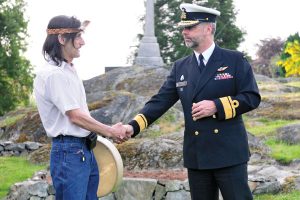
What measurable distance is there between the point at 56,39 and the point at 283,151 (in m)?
6.95

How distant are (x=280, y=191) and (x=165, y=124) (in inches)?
218

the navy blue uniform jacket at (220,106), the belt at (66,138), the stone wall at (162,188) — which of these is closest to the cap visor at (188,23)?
the navy blue uniform jacket at (220,106)

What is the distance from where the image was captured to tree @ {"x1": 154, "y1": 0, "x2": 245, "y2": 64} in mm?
35803

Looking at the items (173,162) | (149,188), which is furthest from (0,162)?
(149,188)

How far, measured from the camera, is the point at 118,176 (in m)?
5.22

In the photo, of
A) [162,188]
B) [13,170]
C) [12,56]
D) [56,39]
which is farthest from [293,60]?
[56,39]

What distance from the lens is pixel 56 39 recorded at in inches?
184

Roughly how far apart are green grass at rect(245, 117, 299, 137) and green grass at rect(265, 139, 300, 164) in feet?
3.42

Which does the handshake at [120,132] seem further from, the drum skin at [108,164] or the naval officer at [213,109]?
the naval officer at [213,109]

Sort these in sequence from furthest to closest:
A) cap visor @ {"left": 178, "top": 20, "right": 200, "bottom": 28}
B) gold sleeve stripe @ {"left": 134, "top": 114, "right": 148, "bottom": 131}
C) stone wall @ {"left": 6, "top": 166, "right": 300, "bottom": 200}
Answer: stone wall @ {"left": 6, "top": 166, "right": 300, "bottom": 200}
gold sleeve stripe @ {"left": 134, "top": 114, "right": 148, "bottom": 131}
cap visor @ {"left": 178, "top": 20, "right": 200, "bottom": 28}

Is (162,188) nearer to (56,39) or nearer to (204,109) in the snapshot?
(204,109)

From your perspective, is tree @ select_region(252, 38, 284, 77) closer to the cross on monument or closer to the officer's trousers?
the cross on monument

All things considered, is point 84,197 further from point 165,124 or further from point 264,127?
point 264,127

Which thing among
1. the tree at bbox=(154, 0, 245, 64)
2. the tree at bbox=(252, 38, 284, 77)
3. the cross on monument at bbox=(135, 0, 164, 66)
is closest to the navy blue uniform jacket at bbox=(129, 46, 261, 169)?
the cross on monument at bbox=(135, 0, 164, 66)
